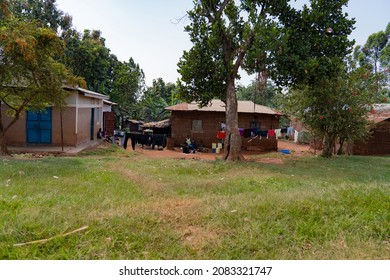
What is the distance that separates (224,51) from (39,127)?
10041 millimetres

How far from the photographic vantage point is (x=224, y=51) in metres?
11.7

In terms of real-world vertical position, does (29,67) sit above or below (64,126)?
above

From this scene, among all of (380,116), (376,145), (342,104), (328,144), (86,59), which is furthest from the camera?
(86,59)

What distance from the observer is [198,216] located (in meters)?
3.80

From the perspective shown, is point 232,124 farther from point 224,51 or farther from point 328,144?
point 328,144

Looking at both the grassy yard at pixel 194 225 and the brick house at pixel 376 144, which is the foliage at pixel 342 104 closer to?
the brick house at pixel 376 144

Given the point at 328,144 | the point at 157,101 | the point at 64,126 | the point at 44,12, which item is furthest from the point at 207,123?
the point at 44,12

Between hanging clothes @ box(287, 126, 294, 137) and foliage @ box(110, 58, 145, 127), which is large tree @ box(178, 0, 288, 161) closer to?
foliage @ box(110, 58, 145, 127)

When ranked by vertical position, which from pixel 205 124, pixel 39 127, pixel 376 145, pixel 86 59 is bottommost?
pixel 376 145

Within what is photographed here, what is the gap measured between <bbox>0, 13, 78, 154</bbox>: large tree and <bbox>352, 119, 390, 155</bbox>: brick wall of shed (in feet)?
59.3

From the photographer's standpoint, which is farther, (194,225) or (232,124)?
(232,124)

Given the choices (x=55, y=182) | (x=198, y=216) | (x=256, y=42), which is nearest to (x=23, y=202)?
(x=55, y=182)
